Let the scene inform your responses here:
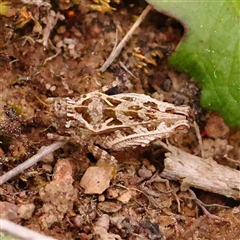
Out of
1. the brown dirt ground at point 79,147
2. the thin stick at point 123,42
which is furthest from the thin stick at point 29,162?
the thin stick at point 123,42

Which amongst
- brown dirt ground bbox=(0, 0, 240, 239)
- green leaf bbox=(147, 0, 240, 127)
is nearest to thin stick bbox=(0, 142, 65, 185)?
brown dirt ground bbox=(0, 0, 240, 239)

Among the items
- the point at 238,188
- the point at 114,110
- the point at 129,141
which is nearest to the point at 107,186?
the point at 129,141

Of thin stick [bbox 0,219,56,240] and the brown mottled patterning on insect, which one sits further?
the brown mottled patterning on insect

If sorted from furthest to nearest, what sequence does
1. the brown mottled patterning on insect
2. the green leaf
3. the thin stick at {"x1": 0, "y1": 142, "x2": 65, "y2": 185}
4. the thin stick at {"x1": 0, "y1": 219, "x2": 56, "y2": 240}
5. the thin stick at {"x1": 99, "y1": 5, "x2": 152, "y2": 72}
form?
1. the thin stick at {"x1": 99, "y1": 5, "x2": 152, "y2": 72}
2. the green leaf
3. the brown mottled patterning on insect
4. the thin stick at {"x1": 0, "y1": 142, "x2": 65, "y2": 185}
5. the thin stick at {"x1": 0, "y1": 219, "x2": 56, "y2": 240}

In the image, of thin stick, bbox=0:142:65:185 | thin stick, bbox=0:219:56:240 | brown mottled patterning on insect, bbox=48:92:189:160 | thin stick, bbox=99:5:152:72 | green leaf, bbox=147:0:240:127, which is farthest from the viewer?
thin stick, bbox=99:5:152:72

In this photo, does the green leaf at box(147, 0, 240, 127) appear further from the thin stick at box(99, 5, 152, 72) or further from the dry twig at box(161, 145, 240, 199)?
the dry twig at box(161, 145, 240, 199)

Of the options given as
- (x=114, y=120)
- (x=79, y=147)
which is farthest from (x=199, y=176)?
(x=79, y=147)

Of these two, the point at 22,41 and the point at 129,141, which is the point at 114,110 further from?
the point at 22,41
